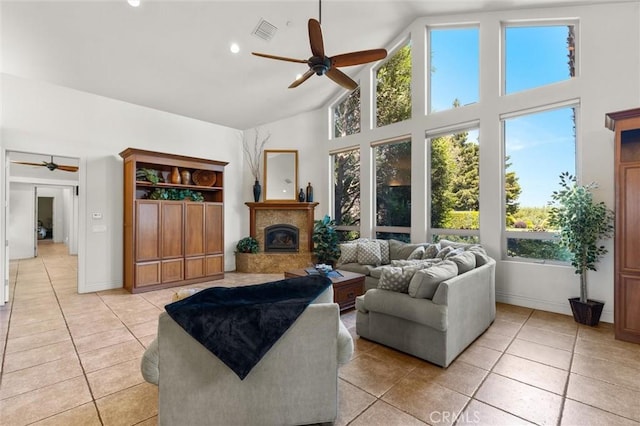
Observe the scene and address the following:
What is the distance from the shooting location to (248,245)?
6.39 meters

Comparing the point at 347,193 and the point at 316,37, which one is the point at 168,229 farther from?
the point at 316,37

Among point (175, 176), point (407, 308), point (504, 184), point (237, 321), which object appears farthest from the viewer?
point (175, 176)

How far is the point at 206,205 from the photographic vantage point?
5645mm

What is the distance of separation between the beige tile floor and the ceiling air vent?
154 inches

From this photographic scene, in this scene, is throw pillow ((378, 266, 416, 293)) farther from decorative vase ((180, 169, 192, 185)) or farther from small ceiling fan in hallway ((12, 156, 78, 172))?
small ceiling fan in hallway ((12, 156, 78, 172))

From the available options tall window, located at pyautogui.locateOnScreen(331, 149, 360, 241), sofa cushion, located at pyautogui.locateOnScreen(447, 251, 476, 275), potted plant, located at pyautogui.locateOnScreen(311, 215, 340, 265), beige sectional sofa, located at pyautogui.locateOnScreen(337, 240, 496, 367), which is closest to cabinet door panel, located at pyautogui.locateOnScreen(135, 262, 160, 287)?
potted plant, located at pyautogui.locateOnScreen(311, 215, 340, 265)

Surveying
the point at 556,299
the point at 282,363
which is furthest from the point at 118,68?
the point at 556,299

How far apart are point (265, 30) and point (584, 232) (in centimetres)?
462

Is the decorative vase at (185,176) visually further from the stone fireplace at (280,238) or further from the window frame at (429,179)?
the window frame at (429,179)

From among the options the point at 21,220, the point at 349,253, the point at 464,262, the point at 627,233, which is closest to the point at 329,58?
the point at 464,262

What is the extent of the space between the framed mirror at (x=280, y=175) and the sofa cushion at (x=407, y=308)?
4162mm

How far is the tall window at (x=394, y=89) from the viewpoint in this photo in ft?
17.7

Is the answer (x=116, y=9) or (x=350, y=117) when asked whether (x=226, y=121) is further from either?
(x=116, y=9)

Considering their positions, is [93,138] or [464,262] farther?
[93,138]
